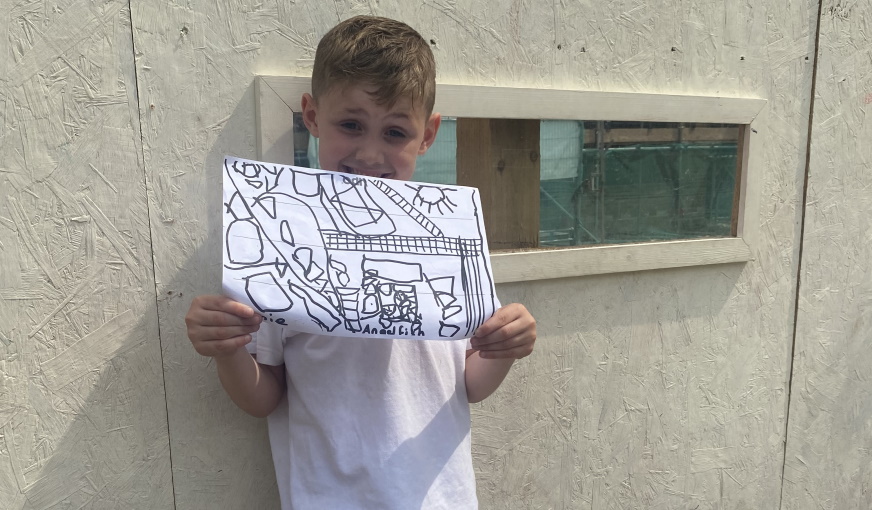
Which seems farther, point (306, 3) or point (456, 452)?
point (306, 3)

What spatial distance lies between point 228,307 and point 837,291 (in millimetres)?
2011

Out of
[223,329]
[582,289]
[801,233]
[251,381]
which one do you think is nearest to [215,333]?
[223,329]

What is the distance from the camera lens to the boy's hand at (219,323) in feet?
3.10

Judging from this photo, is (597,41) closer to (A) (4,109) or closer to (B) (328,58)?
(B) (328,58)

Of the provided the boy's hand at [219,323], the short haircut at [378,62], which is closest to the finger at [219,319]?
the boy's hand at [219,323]

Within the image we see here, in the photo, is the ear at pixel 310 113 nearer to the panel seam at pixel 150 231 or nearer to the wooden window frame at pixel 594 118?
the wooden window frame at pixel 594 118

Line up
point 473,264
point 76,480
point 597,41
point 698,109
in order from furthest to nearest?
1. point 698,109
2. point 597,41
3. point 76,480
4. point 473,264

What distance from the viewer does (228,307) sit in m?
0.94

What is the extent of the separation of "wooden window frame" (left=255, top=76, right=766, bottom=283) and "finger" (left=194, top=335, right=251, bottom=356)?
1.59ft

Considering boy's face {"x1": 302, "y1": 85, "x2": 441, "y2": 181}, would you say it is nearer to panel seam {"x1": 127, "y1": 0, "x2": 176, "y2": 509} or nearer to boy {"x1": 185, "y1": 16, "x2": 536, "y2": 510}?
boy {"x1": 185, "y1": 16, "x2": 536, "y2": 510}

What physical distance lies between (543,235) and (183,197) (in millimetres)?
917

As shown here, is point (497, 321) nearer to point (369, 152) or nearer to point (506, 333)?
point (506, 333)

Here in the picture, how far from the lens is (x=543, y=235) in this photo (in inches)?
65.1

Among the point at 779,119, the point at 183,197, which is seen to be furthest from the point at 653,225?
the point at 183,197
